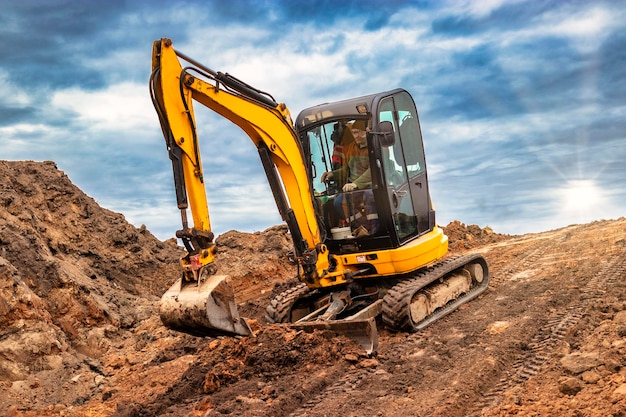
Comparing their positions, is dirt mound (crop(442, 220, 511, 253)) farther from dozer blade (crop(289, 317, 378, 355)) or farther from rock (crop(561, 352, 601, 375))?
rock (crop(561, 352, 601, 375))

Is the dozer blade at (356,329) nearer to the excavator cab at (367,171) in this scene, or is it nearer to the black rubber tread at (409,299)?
the black rubber tread at (409,299)

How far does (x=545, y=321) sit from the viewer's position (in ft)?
24.8

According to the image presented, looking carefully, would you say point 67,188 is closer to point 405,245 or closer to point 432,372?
point 405,245

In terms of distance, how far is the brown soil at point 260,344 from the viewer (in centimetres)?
555

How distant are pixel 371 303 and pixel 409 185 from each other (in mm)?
1684

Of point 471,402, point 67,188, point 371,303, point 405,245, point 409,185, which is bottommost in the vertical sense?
point 471,402

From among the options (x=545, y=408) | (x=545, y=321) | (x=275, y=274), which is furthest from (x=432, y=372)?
(x=275, y=274)

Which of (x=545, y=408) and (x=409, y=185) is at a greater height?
(x=409, y=185)

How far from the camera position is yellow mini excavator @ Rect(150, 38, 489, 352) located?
22.9 feet

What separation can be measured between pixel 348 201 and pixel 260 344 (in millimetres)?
2364

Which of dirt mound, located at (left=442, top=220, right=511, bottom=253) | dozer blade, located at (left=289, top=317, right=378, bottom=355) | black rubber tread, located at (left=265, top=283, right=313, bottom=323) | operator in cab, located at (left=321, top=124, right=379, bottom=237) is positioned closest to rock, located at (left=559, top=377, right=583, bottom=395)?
dozer blade, located at (left=289, top=317, right=378, bottom=355)

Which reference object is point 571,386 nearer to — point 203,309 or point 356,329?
point 356,329

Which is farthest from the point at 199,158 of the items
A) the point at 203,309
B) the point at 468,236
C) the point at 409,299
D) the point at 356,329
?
the point at 468,236

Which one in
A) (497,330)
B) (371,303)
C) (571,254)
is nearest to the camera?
(497,330)
